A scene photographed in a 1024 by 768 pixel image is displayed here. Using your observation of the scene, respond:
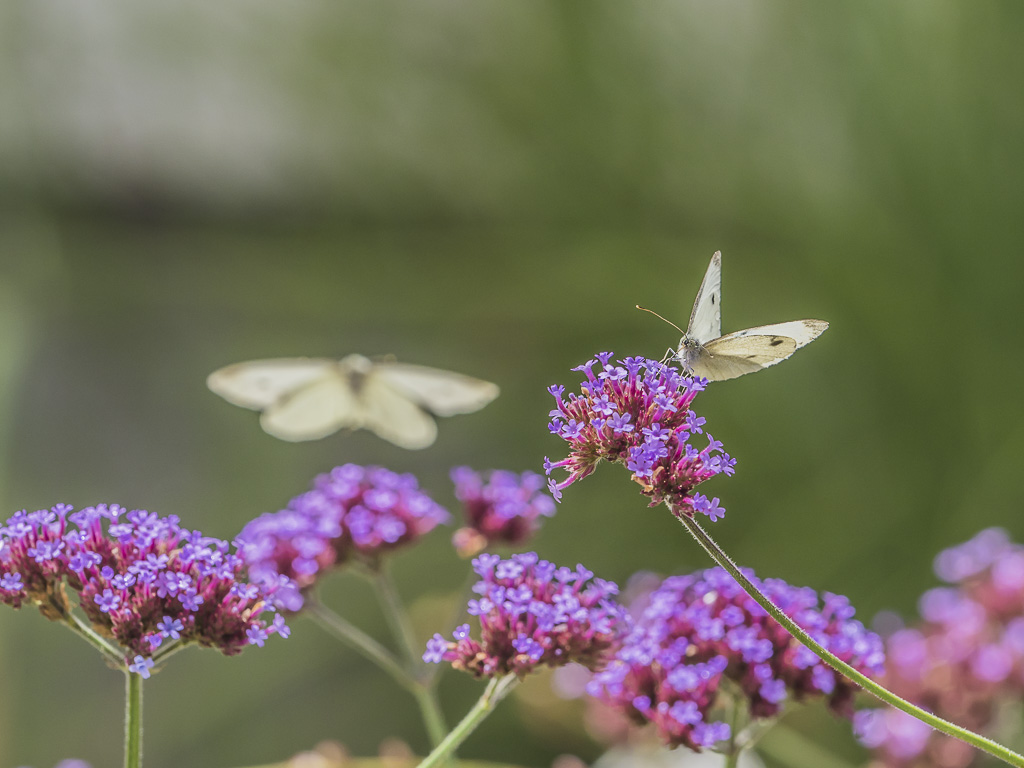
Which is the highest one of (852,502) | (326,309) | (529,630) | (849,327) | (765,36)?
(765,36)

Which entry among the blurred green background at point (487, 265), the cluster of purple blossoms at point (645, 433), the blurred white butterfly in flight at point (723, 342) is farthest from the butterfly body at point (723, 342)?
the blurred green background at point (487, 265)

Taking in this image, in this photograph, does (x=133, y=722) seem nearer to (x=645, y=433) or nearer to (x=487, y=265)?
(x=645, y=433)

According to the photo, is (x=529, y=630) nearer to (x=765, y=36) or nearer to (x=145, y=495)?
(x=765, y=36)

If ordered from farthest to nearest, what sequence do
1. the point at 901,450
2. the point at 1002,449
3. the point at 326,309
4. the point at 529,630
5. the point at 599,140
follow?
the point at 326,309 → the point at 599,140 → the point at 901,450 → the point at 1002,449 → the point at 529,630

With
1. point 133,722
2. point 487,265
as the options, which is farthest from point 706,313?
point 487,265

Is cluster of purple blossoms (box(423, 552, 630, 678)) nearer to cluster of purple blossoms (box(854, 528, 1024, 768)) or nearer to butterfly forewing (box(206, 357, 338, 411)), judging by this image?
cluster of purple blossoms (box(854, 528, 1024, 768))

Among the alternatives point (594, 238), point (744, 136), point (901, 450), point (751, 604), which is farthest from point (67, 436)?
point (751, 604)

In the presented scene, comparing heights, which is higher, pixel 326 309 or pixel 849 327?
pixel 326 309
